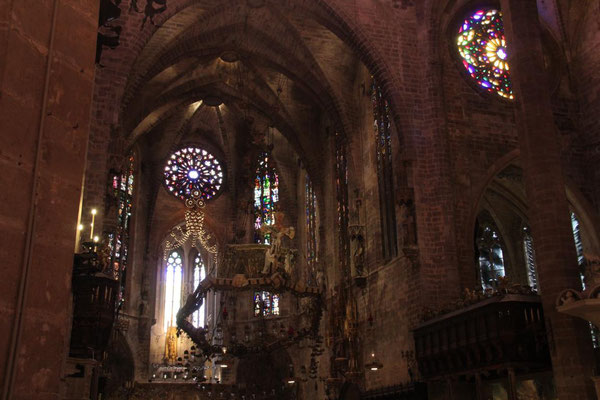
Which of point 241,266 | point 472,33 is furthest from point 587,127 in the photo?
point 241,266

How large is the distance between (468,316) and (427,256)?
2.71 metres

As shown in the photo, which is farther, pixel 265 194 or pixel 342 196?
pixel 265 194

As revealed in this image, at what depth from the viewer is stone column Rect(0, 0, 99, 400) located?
13.3 ft

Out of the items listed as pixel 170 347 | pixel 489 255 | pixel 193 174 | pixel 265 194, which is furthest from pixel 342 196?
pixel 170 347

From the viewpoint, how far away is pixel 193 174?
3350 cm

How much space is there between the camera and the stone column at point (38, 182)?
4051 millimetres

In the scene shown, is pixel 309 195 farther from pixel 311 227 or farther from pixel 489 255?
pixel 489 255

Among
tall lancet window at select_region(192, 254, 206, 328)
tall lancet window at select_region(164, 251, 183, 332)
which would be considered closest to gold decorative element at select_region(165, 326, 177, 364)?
tall lancet window at select_region(164, 251, 183, 332)

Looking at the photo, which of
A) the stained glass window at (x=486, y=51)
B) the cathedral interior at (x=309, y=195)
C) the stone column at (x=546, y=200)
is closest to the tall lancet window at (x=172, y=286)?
the cathedral interior at (x=309, y=195)

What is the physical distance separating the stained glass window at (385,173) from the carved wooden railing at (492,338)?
14.9ft

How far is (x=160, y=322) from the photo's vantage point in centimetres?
3444

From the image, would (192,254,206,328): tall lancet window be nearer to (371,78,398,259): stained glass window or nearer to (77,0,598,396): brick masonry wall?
(77,0,598,396): brick masonry wall

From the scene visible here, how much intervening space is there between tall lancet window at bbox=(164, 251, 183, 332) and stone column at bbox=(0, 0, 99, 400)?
31.3 meters

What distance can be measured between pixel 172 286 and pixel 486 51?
71.8 feet
